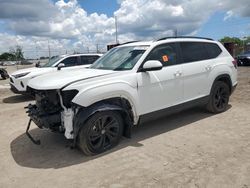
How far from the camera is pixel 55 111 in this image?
15.4ft

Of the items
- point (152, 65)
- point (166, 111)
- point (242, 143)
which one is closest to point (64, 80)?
point (152, 65)

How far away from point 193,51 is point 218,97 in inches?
54.5

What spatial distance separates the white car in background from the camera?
1017cm

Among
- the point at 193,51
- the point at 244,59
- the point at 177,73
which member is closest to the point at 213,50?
the point at 193,51

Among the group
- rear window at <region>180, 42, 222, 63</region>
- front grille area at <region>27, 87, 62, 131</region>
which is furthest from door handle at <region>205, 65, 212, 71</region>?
front grille area at <region>27, 87, 62, 131</region>

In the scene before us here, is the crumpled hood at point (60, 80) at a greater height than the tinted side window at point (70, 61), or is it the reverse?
the tinted side window at point (70, 61)

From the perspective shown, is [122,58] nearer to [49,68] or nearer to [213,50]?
[213,50]

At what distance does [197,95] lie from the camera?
20.0 feet

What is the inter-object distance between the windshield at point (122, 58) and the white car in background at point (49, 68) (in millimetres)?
4480

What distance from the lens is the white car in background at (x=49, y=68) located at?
1017cm

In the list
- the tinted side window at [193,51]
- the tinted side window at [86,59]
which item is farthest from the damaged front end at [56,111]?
the tinted side window at [86,59]

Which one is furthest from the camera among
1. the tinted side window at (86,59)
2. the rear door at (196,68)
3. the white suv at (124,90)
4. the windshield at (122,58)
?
the tinted side window at (86,59)

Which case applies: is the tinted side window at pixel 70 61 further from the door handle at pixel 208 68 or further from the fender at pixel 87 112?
the fender at pixel 87 112

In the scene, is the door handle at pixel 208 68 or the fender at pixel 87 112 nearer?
the fender at pixel 87 112
